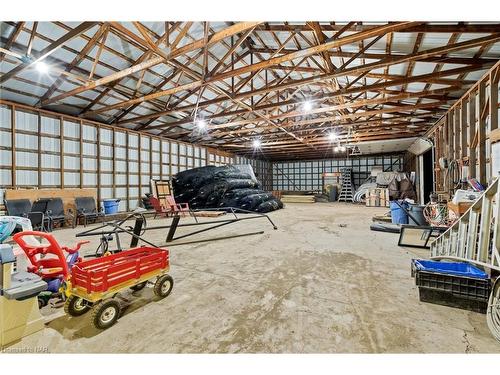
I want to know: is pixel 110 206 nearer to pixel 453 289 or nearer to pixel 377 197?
pixel 453 289

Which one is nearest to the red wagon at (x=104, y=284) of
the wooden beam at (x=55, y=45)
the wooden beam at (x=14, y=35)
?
the wooden beam at (x=55, y=45)

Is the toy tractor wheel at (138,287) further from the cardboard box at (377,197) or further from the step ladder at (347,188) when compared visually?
the step ladder at (347,188)

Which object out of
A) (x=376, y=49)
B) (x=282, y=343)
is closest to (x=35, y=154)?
(x=282, y=343)

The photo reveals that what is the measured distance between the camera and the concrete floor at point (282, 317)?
1668 millimetres

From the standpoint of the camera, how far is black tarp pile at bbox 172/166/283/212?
9141mm

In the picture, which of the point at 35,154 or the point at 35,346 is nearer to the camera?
the point at 35,346

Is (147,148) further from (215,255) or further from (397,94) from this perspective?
(397,94)

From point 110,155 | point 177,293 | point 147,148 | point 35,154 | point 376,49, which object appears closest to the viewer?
point 177,293

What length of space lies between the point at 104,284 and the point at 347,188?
54.9 ft

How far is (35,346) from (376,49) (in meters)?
7.43

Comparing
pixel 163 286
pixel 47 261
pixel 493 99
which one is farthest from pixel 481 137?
pixel 47 261

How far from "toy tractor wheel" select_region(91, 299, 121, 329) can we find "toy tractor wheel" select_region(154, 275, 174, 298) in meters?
0.43

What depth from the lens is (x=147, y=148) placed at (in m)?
10.4

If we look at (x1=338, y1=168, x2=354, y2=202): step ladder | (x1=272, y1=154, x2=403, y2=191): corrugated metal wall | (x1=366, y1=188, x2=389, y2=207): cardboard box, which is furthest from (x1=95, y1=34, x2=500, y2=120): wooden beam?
(x1=272, y1=154, x2=403, y2=191): corrugated metal wall
